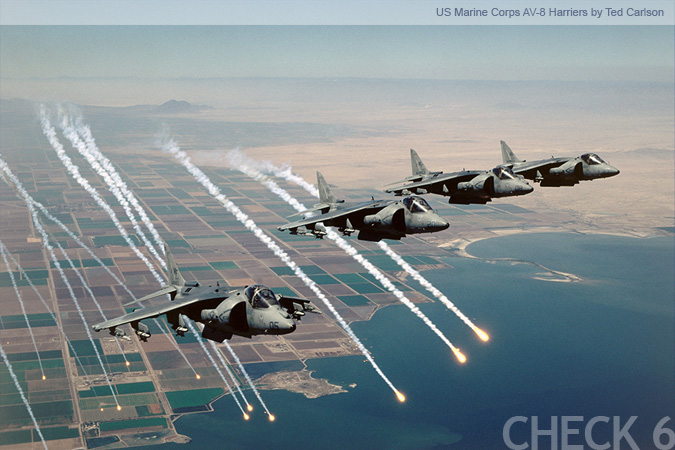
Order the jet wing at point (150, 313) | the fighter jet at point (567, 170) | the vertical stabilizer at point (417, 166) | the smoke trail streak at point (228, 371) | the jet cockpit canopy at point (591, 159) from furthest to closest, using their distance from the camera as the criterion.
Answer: the smoke trail streak at point (228, 371) < the vertical stabilizer at point (417, 166) < the jet cockpit canopy at point (591, 159) < the fighter jet at point (567, 170) < the jet wing at point (150, 313)

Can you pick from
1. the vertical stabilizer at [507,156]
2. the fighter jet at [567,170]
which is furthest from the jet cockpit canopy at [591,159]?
the vertical stabilizer at [507,156]

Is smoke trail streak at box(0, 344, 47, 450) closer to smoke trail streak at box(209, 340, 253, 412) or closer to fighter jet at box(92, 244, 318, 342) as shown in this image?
smoke trail streak at box(209, 340, 253, 412)

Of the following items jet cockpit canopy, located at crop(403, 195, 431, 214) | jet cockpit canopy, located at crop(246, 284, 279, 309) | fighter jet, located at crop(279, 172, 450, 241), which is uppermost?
jet cockpit canopy, located at crop(403, 195, 431, 214)

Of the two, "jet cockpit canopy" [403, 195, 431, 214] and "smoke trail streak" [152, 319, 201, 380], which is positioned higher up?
"jet cockpit canopy" [403, 195, 431, 214]

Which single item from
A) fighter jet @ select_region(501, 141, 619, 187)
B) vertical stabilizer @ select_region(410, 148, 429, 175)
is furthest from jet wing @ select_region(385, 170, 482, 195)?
fighter jet @ select_region(501, 141, 619, 187)

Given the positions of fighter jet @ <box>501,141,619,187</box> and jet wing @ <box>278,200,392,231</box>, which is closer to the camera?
jet wing @ <box>278,200,392,231</box>

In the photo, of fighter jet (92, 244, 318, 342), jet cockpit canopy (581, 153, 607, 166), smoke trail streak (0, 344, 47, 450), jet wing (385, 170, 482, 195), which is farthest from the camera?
smoke trail streak (0, 344, 47, 450)

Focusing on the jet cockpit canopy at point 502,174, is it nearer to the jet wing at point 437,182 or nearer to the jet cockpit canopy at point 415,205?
the jet wing at point 437,182
